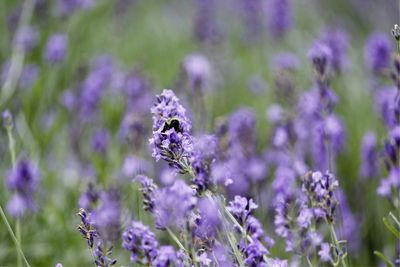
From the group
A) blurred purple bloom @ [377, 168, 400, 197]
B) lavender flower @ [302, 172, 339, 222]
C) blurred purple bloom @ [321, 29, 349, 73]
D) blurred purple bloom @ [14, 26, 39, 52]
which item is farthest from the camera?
blurred purple bloom @ [14, 26, 39, 52]

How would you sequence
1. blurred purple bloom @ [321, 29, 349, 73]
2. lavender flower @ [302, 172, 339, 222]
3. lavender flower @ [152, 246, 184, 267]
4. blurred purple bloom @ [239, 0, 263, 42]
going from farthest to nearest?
Answer: 1. blurred purple bloom @ [239, 0, 263, 42]
2. blurred purple bloom @ [321, 29, 349, 73]
3. lavender flower @ [302, 172, 339, 222]
4. lavender flower @ [152, 246, 184, 267]

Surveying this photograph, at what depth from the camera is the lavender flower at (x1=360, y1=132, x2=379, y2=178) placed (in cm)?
298

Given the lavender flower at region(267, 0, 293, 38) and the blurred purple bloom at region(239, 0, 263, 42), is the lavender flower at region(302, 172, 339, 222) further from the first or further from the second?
the blurred purple bloom at region(239, 0, 263, 42)

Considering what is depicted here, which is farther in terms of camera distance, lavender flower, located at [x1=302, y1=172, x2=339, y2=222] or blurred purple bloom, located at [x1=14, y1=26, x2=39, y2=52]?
blurred purple bloom, located at [x1=14, y1=26, x2=39, y2=52]

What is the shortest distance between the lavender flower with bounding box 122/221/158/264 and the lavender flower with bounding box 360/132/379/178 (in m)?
1.75

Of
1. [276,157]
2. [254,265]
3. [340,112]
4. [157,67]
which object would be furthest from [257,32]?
[254,265]

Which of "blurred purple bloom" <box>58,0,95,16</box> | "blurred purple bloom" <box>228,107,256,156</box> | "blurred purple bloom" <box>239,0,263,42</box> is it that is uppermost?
"blurred purple bloom" <box>239,0,263,42</box>

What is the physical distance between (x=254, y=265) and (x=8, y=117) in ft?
3.16

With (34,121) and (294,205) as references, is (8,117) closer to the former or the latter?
(294,205)

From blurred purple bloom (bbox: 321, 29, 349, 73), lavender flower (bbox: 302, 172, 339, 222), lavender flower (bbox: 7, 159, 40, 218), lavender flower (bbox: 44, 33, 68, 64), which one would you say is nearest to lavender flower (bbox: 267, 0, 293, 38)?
blurred purple bloom (bbox: 321, 29, 349, 73)

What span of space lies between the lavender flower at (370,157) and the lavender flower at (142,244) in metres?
1.75

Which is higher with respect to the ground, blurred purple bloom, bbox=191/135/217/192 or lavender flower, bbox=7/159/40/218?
lavender flower, bbox=7/159/40/218

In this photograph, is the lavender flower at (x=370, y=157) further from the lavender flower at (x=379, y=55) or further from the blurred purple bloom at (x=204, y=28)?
the blurred purple bloom at (x=204, y=28)

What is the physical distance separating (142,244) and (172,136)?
24cm
